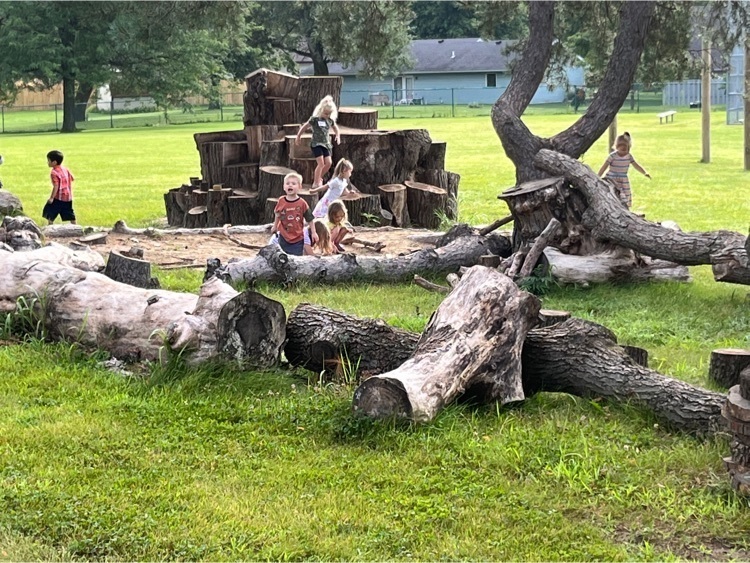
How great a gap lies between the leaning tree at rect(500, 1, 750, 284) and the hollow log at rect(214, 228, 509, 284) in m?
0.49

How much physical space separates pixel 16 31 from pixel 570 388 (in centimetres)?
5269

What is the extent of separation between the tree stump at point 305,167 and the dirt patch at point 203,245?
49.1 inches

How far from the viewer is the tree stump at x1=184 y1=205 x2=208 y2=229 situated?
14.8m

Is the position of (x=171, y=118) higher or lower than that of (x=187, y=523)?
higher

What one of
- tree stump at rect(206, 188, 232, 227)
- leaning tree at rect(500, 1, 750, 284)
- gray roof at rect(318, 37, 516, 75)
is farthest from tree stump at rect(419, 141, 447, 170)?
gray roof at rect(318, 37, 516, 75)

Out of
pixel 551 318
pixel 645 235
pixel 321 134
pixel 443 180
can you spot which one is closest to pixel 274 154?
pixel 321 134

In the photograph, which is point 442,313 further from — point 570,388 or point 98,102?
point 98,102

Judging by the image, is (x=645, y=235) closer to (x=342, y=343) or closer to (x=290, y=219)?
(x=290, y=219)

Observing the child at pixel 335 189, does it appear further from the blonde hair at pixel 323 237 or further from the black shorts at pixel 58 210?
the black shorts at pixel 58 210

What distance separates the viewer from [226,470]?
15.5 ft

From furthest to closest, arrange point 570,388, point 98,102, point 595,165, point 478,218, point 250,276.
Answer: point 98,102 < point 595,165 < point 478,218 < point 250,276 < point 570,388

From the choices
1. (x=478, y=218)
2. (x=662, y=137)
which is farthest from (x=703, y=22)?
(x=662, y=137)

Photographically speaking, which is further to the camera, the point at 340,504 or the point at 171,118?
the point at 171,118

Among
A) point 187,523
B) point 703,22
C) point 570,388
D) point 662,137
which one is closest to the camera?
point 187,523
